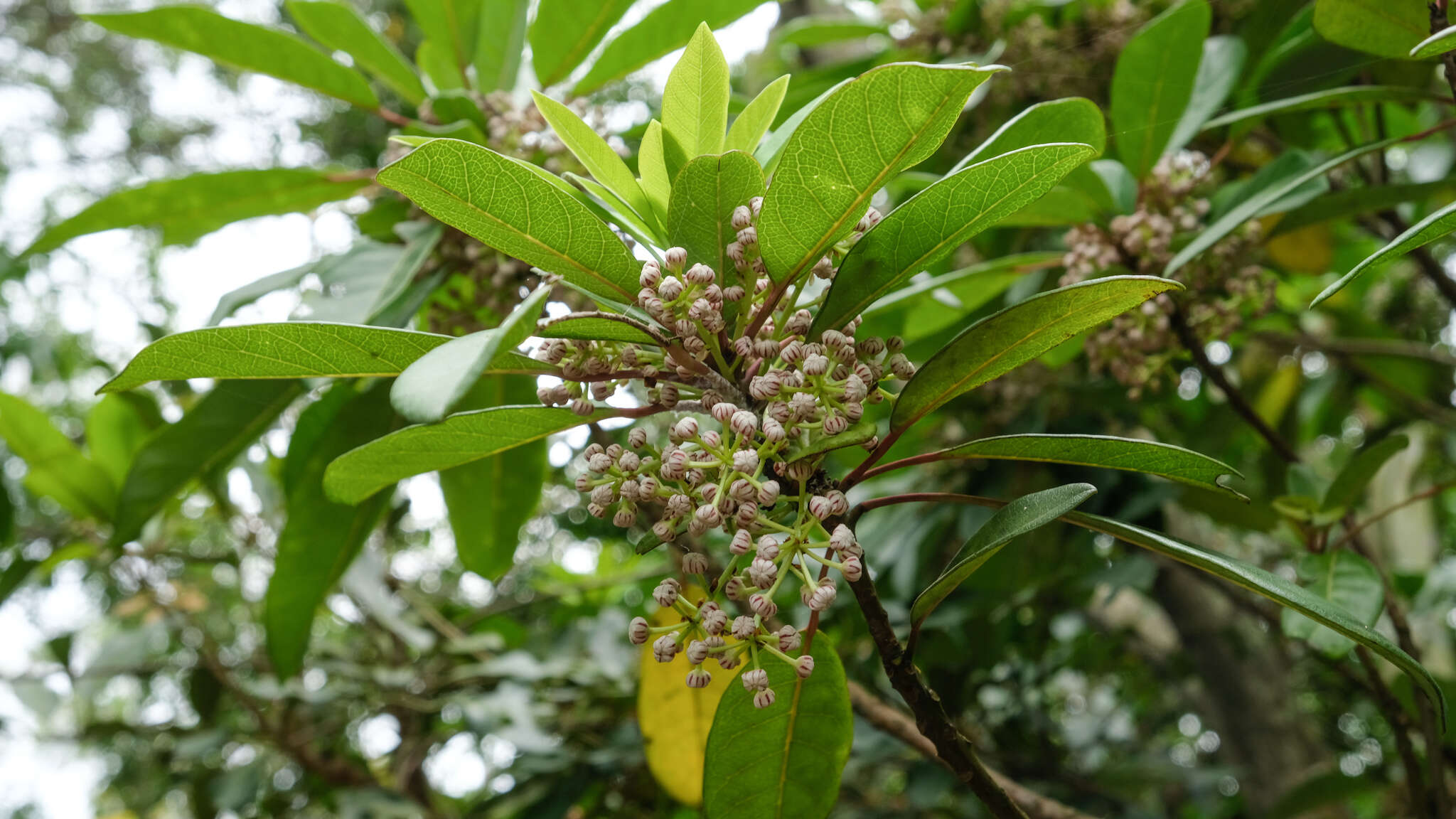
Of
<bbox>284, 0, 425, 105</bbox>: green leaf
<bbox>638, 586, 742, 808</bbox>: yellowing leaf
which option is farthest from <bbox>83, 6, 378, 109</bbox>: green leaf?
<bbox>638, 586, 742, 808</bbox>: yellowing leaf

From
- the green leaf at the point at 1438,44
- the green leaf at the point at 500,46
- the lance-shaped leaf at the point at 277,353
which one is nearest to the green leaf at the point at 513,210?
the lance-shaped leaf at the point at 277,353

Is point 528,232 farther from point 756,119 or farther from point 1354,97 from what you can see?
point 1354,97

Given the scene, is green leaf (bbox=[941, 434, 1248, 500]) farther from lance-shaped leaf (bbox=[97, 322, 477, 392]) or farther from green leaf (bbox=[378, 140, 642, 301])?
lance-shaped leaf (bbox=[97, 322, 477, 392])

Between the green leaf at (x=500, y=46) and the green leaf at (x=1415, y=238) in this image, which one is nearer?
the green leaf at (x=1415, y=238)

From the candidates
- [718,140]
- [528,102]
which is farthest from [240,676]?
[718,140]

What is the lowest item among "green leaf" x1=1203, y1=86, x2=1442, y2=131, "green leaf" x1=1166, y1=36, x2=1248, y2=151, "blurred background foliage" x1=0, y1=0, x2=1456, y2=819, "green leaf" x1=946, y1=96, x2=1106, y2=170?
"blurred background foliage" x1=0, y1=0, x2=1456, y2=819

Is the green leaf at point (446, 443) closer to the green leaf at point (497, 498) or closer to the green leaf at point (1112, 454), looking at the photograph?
the green leaf at point (1112, 454)

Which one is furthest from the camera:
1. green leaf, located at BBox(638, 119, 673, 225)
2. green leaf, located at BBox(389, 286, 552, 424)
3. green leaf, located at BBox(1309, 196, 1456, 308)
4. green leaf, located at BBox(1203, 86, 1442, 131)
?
green leaf, located at BBox(1203, 86, 1442, 131)
